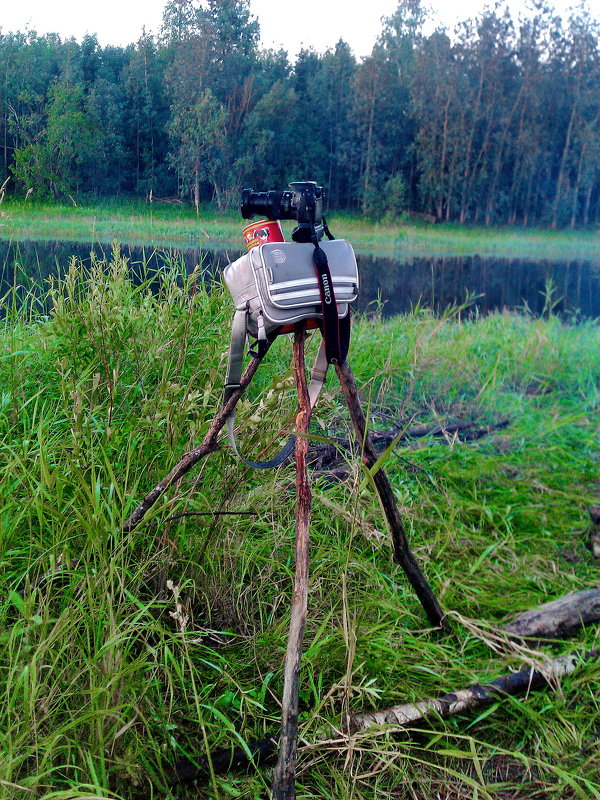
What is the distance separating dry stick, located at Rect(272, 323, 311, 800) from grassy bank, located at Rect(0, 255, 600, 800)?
178mm

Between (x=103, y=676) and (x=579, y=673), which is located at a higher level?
(x=103, y=676)

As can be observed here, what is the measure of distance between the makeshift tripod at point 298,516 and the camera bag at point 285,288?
5 centimetres

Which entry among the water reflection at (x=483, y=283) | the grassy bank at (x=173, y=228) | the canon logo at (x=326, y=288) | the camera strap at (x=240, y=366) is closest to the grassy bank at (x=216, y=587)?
the camera strap at (x=240, y=366)

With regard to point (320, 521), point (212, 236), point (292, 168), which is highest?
point (292, 168)

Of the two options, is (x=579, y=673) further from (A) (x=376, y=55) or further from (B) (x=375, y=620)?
(A) (x=376, y=55)

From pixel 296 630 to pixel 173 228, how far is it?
2.12m

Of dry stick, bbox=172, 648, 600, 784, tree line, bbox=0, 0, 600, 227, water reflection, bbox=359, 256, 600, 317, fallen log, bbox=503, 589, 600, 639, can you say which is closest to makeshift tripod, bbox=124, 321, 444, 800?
dry stick, bbox=172, 648, 600, 784

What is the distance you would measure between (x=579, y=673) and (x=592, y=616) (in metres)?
0.26

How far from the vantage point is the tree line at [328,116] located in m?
2.79

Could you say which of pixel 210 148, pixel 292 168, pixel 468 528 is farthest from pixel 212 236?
pixel 468 528

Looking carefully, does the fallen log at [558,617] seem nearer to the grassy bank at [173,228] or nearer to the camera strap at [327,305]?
the camera strap at [327,305]

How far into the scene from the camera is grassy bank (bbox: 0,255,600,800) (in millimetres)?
1292

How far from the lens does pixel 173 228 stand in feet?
9.67

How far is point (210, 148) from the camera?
3.06 m
